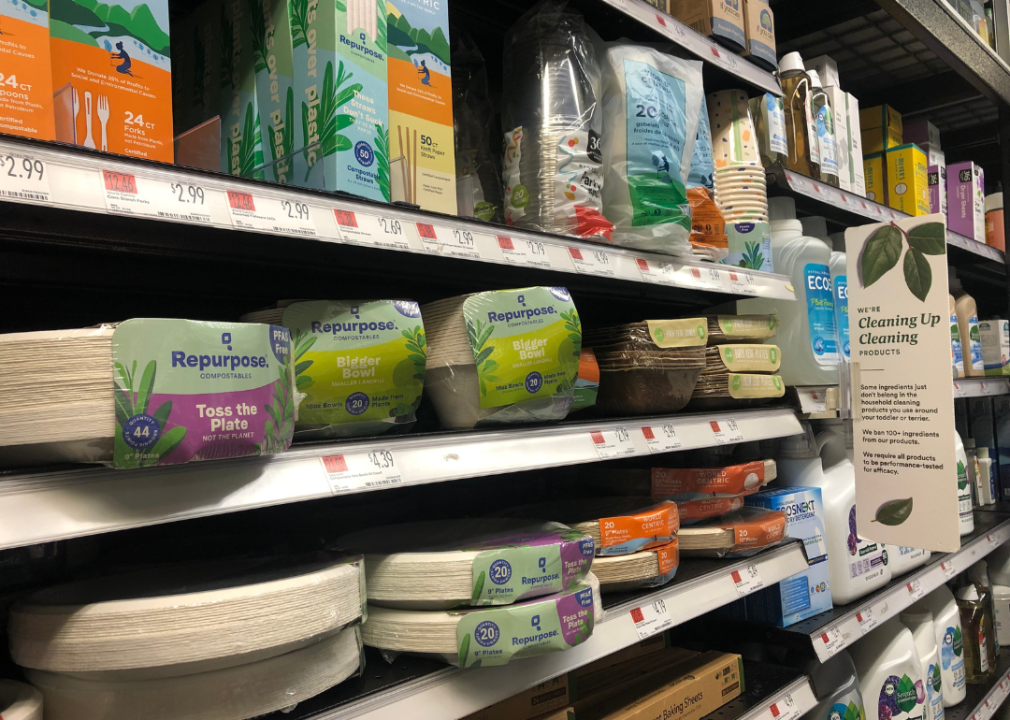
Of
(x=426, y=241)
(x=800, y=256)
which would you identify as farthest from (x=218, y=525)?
(x=800, y=256)

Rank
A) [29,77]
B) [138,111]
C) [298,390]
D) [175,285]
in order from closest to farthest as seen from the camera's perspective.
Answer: [29,77] < [138,111] < [298,390] < [175,285]

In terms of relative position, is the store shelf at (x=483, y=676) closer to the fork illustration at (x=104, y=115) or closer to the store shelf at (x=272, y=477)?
the store shelf at (x=272, y=477)

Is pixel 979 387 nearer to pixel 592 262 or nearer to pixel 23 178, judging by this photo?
pixel 592 262

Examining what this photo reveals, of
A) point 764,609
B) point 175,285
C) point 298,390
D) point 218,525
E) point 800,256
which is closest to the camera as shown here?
point 298,390

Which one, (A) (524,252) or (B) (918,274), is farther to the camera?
(B) (918,274)

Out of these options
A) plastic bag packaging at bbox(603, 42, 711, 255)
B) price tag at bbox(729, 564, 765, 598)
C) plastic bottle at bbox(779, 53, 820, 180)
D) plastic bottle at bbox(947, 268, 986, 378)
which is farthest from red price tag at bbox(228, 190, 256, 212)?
plastic bottle at bbox(947, 268, 986, 378)

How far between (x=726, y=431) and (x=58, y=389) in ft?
3.92

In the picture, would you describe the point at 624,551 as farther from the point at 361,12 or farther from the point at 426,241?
the point at 361,12

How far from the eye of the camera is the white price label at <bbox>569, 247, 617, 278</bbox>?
117 cm

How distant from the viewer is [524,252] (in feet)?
3.58

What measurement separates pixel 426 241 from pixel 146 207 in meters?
0.36

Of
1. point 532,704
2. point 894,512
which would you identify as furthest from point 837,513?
point 532,704

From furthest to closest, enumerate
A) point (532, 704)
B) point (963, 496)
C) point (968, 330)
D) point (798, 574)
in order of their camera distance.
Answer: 1. point (968, 330)
2. point (963, 496)
3. point (798, 574)
4. point (532, 704)

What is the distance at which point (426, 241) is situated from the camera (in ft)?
3.12
